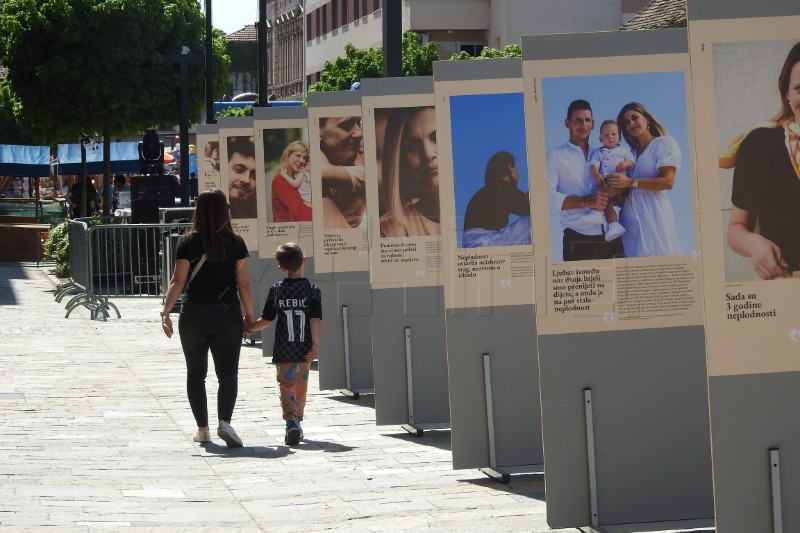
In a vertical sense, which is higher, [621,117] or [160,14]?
[160,14]

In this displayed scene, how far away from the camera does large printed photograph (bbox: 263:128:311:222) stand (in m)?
15.0

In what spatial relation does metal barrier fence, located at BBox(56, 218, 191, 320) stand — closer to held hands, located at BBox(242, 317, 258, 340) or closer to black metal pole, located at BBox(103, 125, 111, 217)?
black metal pole, located at BBox(103, 125, 111, 217)

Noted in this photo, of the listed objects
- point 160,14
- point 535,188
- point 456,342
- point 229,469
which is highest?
point 160,14

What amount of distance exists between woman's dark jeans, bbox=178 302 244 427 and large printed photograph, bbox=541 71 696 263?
3.70 meters

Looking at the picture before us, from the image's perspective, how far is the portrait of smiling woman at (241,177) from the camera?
1720 cm

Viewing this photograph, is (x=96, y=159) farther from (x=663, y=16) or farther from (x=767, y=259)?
(x=767, y=259)

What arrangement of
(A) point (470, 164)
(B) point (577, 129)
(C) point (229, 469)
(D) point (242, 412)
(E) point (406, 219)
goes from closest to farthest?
(B) point (577, 129), (A) point (470, 164), (C) point (229, 469), (E) point (406, 219), (D) point (242, 412)

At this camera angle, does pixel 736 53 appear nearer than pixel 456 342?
Yes

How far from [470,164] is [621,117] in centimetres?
183

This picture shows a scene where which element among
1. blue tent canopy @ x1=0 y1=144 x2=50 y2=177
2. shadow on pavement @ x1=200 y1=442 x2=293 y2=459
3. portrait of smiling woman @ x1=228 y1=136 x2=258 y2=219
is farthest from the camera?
blue tent canopy @ x1=0 y1=144 x2=50 y2=177

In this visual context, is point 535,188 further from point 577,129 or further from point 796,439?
point 796,439

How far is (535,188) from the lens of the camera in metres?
6.99

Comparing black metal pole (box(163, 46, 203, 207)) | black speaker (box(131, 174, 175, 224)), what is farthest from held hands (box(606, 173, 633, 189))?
black metal pole (box(163, 46, 203, 207))

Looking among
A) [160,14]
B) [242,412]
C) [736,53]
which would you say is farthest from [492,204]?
[160,14]
